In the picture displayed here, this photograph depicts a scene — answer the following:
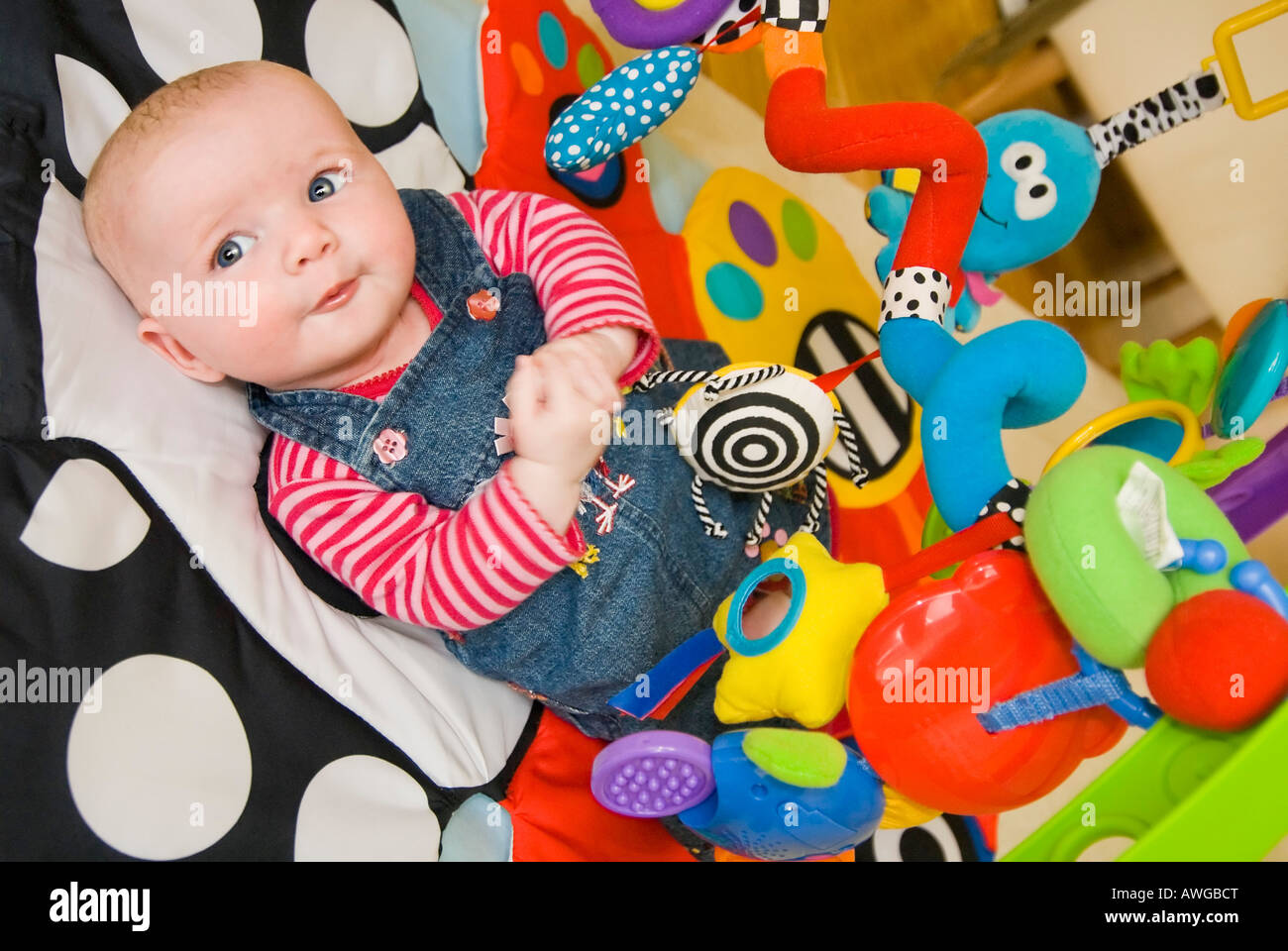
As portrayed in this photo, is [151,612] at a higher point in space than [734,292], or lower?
lower

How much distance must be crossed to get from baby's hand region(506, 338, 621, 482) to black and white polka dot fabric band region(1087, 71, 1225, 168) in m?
Result: 0.63

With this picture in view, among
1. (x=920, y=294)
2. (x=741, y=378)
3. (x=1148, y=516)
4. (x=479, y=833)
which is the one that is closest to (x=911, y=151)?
(x=920, y=294)

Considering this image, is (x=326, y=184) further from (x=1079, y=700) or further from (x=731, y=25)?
(x=1079, y=700)

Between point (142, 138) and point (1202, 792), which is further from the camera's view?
point (142, 138)

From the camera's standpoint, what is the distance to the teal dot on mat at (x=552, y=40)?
1093 millimetres

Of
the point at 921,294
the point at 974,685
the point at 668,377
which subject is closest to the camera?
the point at 974,685

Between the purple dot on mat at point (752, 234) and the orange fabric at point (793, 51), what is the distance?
47 centimetres

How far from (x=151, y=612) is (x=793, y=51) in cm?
61

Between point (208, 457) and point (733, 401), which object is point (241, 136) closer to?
point (208, 457)

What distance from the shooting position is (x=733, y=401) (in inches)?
30.0

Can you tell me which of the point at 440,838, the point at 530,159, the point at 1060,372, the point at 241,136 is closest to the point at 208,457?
the point at 241,136

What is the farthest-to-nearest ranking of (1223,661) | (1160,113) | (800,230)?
(800,230) → (1160,113) → (1223,661)

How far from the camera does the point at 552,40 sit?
3.63 feet

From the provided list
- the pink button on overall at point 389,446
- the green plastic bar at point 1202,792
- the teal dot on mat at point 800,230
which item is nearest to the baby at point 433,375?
the pink button on overall at point 389,446
